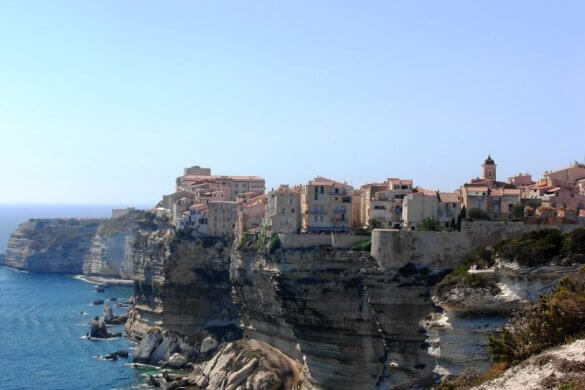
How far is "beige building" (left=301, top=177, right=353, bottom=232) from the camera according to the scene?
171 feet

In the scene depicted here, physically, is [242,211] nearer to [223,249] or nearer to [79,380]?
[223,249]

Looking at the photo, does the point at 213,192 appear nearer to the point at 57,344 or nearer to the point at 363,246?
the point at 57,344

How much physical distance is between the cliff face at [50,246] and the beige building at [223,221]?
57.6 meters

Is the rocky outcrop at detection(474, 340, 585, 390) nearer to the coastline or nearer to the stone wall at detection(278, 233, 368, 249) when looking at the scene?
the stone wall at detection(278, 233, 368, 249)

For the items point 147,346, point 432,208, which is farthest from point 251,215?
point 432,208

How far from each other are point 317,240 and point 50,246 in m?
82.4

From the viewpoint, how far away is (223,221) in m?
66.1

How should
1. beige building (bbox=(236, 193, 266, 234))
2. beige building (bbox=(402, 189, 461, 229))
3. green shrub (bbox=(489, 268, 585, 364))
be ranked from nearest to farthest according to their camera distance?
green shrub (bbox=(489, 268, 585, 364))
beige building (bbox=(402, 189, 461, 229))
beige building (bbox=(236, 193, 266, 234))

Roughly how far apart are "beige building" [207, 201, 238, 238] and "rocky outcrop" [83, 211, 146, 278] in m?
40.9

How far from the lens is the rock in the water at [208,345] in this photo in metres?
60.5

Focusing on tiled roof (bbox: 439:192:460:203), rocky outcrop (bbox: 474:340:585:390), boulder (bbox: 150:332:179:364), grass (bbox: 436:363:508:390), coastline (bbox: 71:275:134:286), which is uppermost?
tiled roof (bbox: 439:192:460:203)

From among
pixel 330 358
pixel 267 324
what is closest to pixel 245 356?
pixel 267 324

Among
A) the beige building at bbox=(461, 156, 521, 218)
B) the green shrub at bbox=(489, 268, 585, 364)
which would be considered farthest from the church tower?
the green shrub at bbox=(489, 268, 585, 364)

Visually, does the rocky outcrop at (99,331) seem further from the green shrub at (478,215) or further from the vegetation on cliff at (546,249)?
the vegetation on cliff at (546,249)
